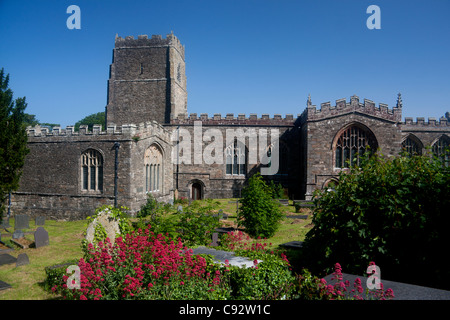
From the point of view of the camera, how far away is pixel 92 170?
19.3 meters

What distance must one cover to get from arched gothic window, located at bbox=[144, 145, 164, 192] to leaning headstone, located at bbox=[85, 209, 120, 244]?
38.3ft

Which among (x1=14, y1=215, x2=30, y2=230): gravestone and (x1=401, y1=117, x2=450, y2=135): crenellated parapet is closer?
(x1=14, y1=215, x2=30, y2=230): gravestone

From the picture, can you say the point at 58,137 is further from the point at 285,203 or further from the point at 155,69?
the point at 285,203

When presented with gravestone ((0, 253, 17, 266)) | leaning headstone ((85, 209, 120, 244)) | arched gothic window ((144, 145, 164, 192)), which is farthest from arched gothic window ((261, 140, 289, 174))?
Result: gravestone ((0, 253, 17, 266))

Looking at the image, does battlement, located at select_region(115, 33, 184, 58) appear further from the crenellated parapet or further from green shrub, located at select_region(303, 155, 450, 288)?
green shrub, located at select_region(303, 155, 450, 288)

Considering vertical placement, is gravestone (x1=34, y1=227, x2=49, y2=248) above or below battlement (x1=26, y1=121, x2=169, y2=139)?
below

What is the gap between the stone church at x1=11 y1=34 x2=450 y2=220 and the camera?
1912 cm

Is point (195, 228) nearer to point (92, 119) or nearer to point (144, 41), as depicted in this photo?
point (144, 41)

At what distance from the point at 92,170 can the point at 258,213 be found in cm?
1205

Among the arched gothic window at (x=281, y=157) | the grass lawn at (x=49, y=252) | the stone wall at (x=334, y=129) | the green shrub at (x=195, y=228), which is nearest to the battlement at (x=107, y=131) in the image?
the grass lawn at (x=49, y=252)

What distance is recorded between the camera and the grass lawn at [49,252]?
7.87 meters

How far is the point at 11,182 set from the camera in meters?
14.8

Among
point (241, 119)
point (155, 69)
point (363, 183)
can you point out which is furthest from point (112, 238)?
point (155, 69)

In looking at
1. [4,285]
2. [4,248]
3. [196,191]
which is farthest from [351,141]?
[4,285]
